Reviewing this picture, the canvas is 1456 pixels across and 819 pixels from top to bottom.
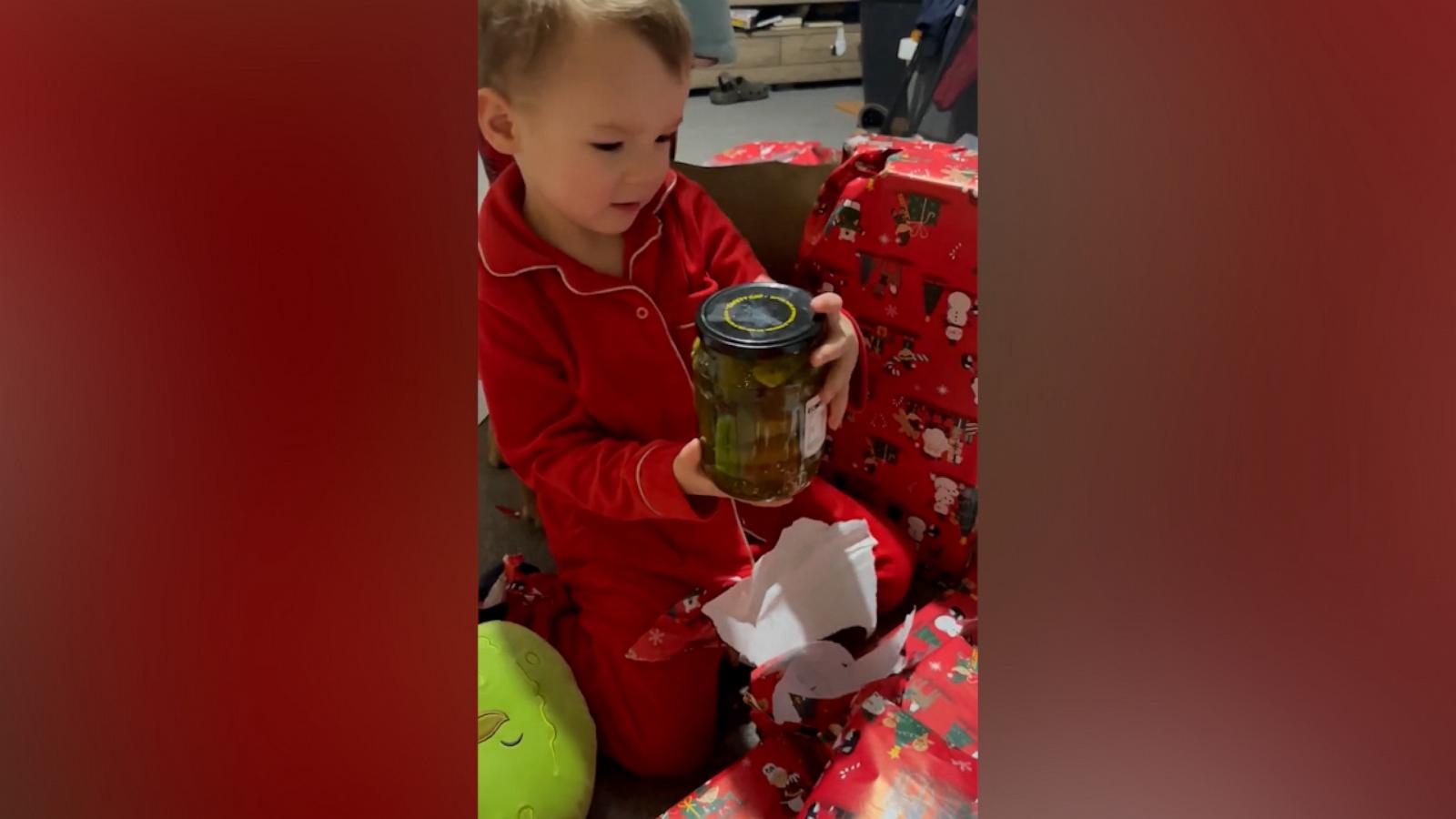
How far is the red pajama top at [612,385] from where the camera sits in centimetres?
103

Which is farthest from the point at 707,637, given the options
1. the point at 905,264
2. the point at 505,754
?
the point at 905,264

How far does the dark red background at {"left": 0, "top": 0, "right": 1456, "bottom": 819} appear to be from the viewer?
24cm

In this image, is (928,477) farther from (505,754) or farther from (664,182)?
(505,754)

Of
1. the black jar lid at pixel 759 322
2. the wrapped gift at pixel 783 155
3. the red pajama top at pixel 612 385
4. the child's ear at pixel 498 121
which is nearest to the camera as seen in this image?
the black jar lid at pixel 759 322

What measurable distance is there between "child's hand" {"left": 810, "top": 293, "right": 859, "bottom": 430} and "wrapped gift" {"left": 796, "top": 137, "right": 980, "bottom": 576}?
0.08 meters

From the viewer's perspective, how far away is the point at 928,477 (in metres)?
1.25

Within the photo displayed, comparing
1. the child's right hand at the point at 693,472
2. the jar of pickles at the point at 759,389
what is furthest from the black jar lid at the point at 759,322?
the child's right hand at the point at 693,472

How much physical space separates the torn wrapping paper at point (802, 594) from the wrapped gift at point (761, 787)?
105mm

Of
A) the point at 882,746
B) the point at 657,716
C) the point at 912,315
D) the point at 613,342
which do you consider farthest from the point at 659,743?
the point at 912,315

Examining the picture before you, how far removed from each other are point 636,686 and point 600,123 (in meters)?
0.53
